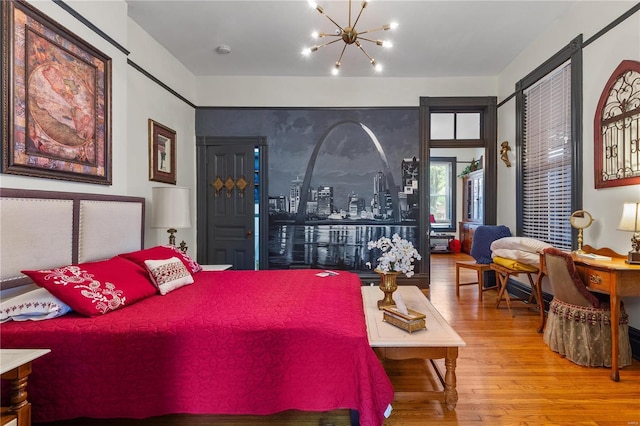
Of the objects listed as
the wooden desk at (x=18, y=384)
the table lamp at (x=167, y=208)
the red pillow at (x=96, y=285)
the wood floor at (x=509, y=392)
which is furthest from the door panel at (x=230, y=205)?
the wooden desk at (x=18, y=384)

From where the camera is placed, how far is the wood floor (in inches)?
74.7

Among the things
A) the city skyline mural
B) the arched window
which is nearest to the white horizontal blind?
the arched window

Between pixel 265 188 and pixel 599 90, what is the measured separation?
4.07m

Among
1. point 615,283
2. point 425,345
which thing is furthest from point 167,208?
point 615,283

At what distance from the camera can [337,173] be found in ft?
16.4

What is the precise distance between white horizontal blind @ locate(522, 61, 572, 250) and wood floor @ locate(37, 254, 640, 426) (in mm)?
1362

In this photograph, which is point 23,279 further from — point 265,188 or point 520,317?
point 520,317

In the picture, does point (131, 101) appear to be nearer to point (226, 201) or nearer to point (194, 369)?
point (226, 201)

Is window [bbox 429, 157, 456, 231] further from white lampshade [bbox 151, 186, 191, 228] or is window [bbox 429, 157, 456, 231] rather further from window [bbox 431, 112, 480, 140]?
white lampshade [bbox 151, 186, 191, 228]

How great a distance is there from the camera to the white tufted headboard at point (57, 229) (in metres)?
1.87

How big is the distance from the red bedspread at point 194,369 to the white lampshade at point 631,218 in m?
2.14

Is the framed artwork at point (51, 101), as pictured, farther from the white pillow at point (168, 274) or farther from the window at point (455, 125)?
the window at point (455, 125)

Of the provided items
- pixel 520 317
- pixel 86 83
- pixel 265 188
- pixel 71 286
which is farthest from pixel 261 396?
pixel 265 188

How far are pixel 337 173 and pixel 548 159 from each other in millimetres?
2724
